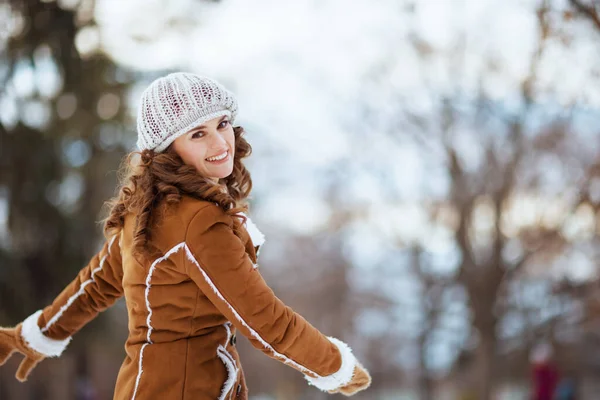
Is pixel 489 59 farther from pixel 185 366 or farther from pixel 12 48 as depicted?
pixel 185 366

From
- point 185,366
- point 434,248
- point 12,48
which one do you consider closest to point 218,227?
point 185,366

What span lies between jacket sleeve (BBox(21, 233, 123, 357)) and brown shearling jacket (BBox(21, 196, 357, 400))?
0.94 feet

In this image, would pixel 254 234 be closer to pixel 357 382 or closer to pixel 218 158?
pixel 218 158

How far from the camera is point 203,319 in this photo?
2.02 m

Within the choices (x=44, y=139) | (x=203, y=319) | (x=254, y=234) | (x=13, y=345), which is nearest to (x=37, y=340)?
(x=13, y=345)

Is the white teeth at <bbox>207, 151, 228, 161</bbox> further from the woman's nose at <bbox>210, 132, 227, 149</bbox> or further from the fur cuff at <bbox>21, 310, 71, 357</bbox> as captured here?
the fur cuff at <bbox>21, 310, 71, 357</bbox>

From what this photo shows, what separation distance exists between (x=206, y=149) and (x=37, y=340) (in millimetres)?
930

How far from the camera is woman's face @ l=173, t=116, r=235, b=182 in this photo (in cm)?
212


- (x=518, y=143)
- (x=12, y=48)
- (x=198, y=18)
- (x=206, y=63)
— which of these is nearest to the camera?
(x=12, y=48)

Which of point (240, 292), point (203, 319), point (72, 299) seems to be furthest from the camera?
point (72, 299)

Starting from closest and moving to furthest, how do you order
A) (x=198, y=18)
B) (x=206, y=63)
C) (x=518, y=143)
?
(x=518, y=143) < (x=198, y=18) < (x=206, y=63)

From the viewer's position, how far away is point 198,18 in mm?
10844

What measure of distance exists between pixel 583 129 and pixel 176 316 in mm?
8602

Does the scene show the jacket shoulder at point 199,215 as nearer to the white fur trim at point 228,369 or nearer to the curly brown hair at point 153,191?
the curly brown hair at point 153,191
